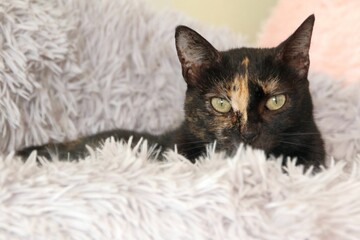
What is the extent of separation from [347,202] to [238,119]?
25cm

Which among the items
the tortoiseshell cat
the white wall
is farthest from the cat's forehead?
the white wall

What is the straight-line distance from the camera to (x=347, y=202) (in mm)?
641

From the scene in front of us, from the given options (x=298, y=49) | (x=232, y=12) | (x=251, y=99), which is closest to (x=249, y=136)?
(x=251, y=99)

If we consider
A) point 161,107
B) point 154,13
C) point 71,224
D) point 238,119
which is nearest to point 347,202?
point 238,119

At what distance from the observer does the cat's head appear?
826 millimetres

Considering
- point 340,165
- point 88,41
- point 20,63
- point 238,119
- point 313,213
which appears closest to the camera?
point 313,213

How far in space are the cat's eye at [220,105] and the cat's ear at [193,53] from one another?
0.26 ft

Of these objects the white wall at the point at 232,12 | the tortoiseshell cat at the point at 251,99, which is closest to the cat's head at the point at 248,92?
the tortoiseshell cat at the point at 251,99

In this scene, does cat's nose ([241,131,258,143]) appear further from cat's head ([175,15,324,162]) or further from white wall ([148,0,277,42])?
white wall ([148,0,277,42])

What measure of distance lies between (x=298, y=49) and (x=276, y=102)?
12 cm

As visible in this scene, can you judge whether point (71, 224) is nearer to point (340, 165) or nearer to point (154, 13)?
point (340, 165)

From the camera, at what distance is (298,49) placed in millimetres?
896

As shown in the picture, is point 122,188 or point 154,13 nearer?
point 122,188

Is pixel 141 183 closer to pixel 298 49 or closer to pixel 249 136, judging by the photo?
pixel 249 136
